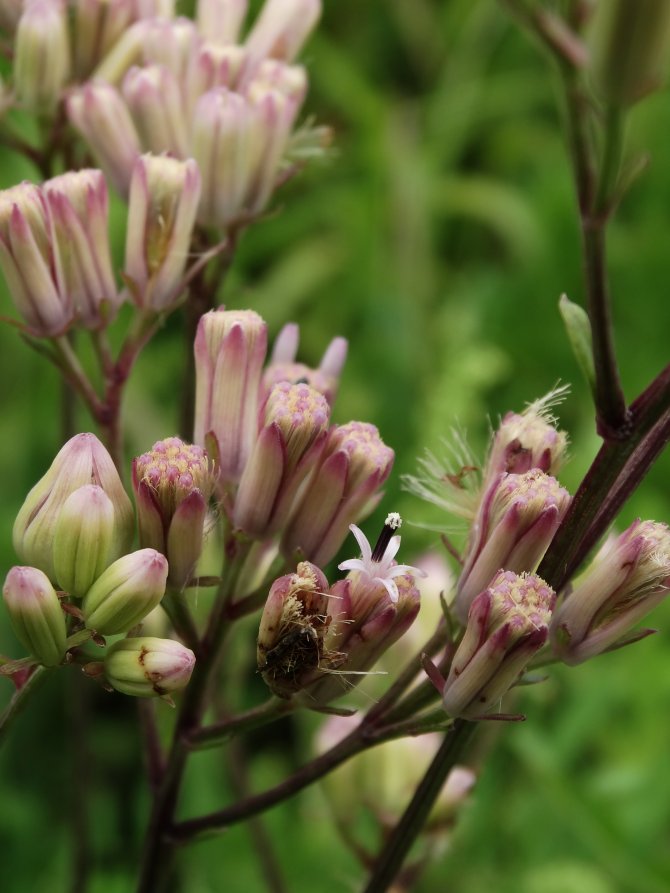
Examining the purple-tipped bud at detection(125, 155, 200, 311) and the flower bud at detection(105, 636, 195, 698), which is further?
the purple-tipped bud at detection(125, 155, 200, 311)

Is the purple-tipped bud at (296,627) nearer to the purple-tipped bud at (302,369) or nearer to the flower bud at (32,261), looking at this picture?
the purple-tipped bud at (302,369)

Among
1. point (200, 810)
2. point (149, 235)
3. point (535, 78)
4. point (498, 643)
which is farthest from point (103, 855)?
point (535, 78)

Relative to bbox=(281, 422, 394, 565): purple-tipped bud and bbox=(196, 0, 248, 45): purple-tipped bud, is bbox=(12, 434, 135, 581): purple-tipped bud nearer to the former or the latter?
bbox=(281, 422, 394, 565): purple-tipped bud

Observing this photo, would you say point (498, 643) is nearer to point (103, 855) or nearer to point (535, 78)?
point (103, 855)

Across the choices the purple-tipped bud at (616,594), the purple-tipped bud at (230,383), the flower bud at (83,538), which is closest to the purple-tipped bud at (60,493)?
the flower bud at (83,538)

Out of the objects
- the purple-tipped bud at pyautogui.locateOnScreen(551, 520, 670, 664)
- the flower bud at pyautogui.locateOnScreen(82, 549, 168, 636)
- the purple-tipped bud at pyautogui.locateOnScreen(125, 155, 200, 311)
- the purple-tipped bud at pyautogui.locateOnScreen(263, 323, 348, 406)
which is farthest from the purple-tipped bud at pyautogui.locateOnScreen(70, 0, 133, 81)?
the purple-tipped bud at pyautogui.locateOnScreen(551, 520, 670, 664)

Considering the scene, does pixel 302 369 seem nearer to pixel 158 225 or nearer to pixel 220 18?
pixel 158 225
